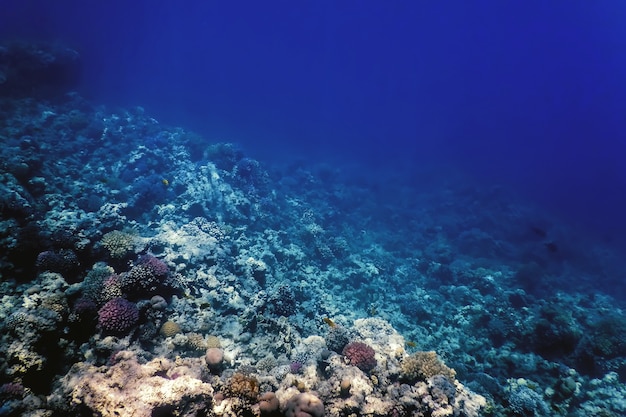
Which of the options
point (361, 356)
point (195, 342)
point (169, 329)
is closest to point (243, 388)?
point (195, 342)

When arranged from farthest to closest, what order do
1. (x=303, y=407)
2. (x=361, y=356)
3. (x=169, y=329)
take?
(x=169, y=329) < (x=361, y=356) < (x=303, y=407)

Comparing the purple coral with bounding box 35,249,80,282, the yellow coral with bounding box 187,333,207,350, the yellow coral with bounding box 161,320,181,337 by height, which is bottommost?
the yellow coral with bounding box 187,333,207,350

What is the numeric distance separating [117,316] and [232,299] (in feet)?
10.4

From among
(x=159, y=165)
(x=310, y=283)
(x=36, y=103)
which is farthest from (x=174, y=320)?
(x=36, y=103)

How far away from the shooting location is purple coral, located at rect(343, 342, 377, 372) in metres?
6.40

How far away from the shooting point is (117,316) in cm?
660

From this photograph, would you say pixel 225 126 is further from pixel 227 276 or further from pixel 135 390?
pixel 135 390

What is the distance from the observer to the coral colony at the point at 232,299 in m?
5.63

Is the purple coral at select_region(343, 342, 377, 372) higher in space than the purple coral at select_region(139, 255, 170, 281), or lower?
lower

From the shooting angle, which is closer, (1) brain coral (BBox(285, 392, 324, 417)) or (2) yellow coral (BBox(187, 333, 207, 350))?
(1) brain coral (BBox(285, 392, 324, 417))

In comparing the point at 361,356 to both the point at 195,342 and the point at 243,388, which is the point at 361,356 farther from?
the point at 195,342

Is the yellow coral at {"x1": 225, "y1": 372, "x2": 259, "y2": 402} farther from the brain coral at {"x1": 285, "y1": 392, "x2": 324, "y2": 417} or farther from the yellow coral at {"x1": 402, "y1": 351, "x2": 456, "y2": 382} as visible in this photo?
the yellow coral at {"x1": 402, "y1": 351, "x2": 456, "y2": 382}

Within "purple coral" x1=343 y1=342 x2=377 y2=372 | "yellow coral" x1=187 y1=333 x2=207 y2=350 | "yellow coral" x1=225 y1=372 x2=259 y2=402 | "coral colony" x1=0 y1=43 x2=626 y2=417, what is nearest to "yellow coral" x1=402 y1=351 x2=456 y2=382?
"coral colony" x1=0 y1=43 x2=626 y2=417

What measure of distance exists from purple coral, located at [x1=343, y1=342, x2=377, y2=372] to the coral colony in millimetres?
26
